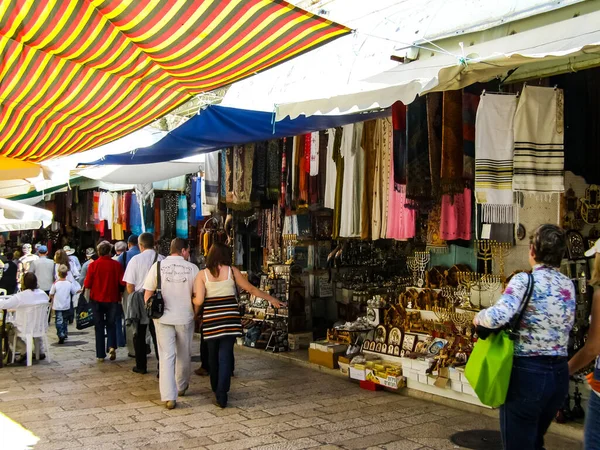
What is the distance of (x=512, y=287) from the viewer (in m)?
3.45

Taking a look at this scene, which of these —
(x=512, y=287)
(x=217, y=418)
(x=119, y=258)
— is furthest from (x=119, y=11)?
(x=119, y=258)

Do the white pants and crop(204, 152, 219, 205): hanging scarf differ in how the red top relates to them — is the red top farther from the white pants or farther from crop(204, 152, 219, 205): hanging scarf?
the white pants

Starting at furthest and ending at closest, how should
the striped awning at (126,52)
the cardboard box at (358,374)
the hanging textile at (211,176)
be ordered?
the hanging textile at (211,176) < the cardboard box at (358,374) < the striped awning at (126,52)

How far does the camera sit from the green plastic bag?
337 cm

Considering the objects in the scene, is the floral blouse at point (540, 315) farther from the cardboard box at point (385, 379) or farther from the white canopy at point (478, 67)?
the cardboard box at point (385, 379)

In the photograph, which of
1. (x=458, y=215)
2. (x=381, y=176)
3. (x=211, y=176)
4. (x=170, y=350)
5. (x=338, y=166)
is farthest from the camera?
(x=211, y=176)

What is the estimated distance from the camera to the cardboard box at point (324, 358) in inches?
299

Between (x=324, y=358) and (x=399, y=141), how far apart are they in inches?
122

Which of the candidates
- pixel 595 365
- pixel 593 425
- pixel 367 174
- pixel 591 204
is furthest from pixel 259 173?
pixel 593 425

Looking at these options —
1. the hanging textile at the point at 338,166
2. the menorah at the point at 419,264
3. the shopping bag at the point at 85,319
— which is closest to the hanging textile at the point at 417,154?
the hanging textile at the point at 338,166

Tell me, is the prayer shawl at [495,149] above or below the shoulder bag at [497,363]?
above

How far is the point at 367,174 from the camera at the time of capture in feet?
22.7

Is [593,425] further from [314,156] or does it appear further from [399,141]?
[314,156]

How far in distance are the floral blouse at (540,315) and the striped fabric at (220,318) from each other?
122 inches
